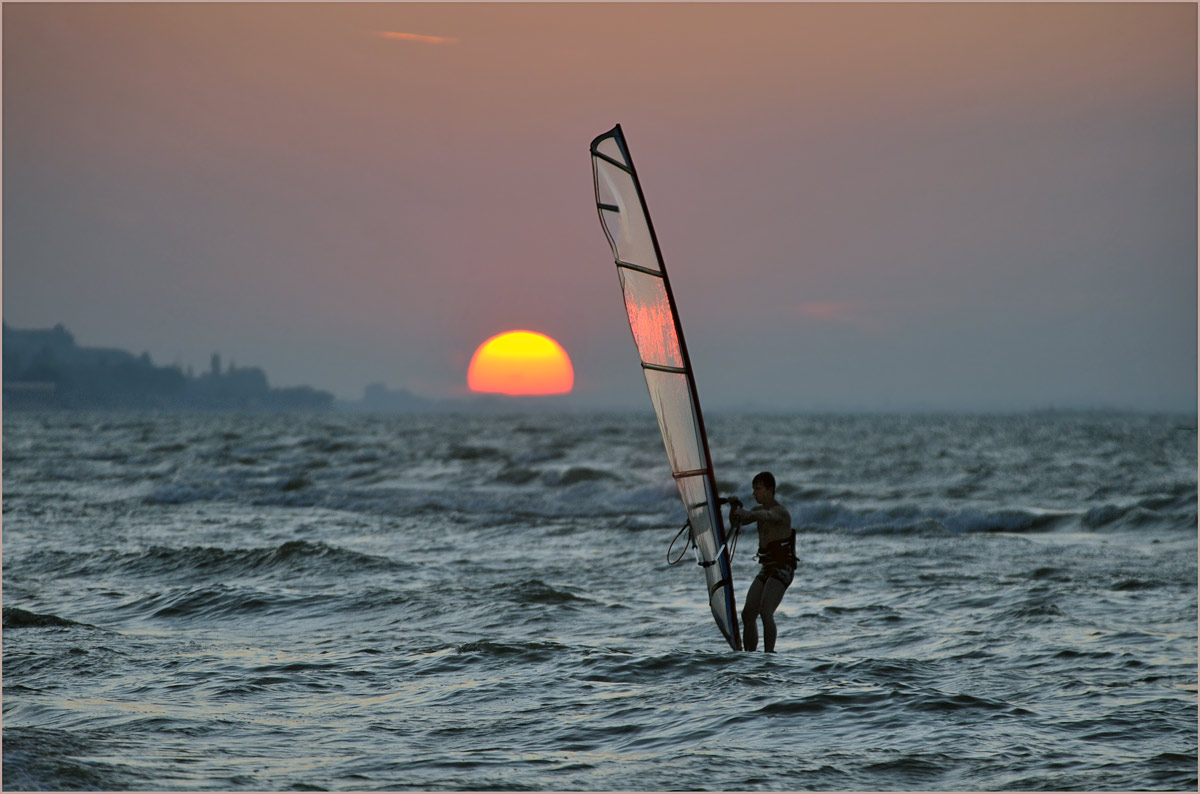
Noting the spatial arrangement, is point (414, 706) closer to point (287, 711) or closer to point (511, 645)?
point (287, 711)

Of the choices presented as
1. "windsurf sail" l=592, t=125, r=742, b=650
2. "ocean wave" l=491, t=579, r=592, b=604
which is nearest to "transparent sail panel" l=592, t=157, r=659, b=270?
"windsurf sail" l=592, t=125, r=742, b=650

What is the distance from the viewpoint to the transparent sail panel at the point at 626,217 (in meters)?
6.80

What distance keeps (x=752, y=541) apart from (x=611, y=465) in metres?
19.5

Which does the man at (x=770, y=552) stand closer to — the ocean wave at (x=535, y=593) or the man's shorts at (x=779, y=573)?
the man's shorts at (x=779, y=573)

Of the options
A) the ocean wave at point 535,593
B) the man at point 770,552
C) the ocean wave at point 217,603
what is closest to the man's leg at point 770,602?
the man at point 770,552

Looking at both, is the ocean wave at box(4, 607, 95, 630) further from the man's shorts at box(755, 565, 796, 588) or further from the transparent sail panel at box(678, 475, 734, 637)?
the man's shorts at box(755, 565, 796, 588)

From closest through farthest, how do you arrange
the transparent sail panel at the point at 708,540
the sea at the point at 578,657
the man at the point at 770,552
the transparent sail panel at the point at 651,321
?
1. the sea at the point at 578,657
2. the transparent sail panel at the point at 651,321
3. the transparent sail panel at the point at 708,540
4. the man at the point at 770,552

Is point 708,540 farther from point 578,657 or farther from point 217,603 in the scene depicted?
point 217,603

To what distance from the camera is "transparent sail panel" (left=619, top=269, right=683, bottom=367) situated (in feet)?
23.1

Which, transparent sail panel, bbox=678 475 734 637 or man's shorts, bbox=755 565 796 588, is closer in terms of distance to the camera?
transparent sail panel, bbox=678 475 734 637

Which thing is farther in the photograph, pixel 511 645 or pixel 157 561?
pixel 157 561

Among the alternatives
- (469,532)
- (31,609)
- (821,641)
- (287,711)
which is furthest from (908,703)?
(469,532)

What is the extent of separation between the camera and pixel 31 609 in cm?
1027

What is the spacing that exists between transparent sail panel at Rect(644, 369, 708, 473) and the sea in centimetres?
168
